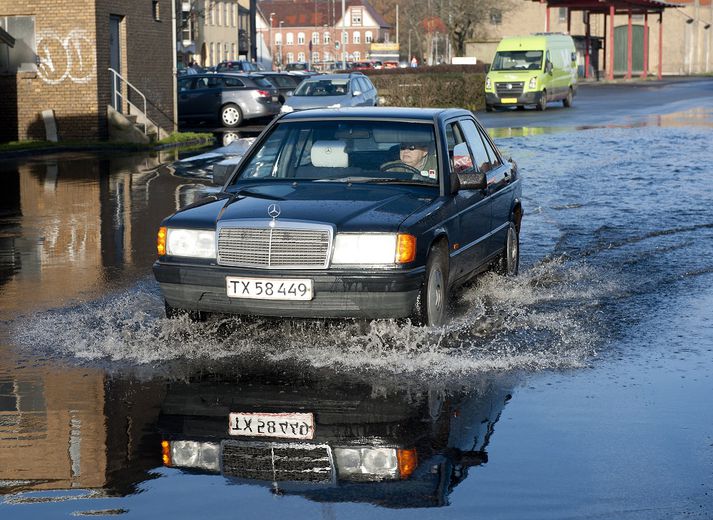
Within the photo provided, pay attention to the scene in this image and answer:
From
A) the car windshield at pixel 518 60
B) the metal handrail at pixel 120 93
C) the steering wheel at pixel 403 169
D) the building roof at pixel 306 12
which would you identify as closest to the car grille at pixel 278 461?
the steering wheel at pixel 403 169

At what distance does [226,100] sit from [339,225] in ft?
103

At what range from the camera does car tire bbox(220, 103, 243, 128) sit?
38250mm

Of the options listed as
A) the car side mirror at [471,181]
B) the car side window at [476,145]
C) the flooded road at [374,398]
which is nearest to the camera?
the flooded road at [374,398]

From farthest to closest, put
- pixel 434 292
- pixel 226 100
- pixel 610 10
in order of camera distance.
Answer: pixel 610 10
pixel 226 100
pixel 434 292

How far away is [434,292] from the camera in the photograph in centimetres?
808

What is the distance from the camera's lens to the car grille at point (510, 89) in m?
43.7

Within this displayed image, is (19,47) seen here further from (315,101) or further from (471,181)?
(471,181)

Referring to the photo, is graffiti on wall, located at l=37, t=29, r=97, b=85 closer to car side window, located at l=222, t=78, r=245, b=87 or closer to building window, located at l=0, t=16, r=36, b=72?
building window, located at l=0, t=16, r=36, b=72

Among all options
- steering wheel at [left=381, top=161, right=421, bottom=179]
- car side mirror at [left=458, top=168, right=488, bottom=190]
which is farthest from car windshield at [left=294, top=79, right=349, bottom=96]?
car side mirror at [left=458, top=168, right=488, bottom=190]

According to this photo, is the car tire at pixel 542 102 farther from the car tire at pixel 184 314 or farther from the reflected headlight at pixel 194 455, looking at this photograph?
the reflected headlight at pixel 194 455

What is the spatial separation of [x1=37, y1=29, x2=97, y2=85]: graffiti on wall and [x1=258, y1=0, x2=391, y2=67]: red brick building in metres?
136

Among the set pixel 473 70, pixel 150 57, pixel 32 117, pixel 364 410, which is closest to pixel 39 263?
pixel 364 410

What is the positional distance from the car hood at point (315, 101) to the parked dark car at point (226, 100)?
6.44 meters

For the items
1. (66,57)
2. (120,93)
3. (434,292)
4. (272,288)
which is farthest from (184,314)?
(120,93)
